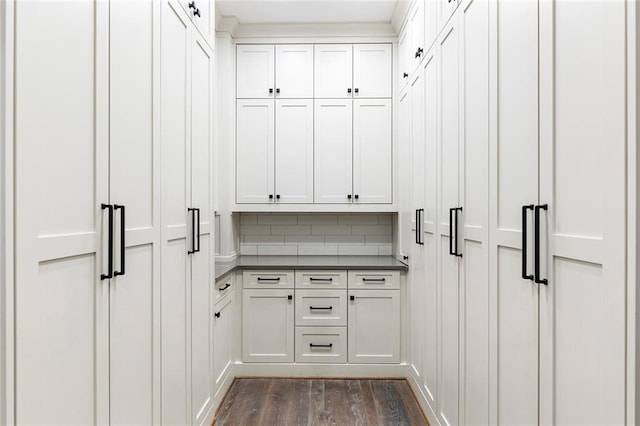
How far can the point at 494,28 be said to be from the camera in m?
1.61

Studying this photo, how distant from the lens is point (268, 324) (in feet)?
10.9

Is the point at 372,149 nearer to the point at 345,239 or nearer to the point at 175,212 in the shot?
the point at 345,239

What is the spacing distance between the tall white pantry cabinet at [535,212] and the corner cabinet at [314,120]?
1169 mm

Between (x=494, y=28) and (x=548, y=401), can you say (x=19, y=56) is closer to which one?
(x=494, y=28)

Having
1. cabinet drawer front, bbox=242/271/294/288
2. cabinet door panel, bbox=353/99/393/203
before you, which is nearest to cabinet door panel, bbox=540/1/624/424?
cabinet drawer front, bbox=242/271/294/288

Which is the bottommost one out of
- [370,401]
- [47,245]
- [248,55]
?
[370,401]

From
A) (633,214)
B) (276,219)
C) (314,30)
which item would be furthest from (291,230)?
(633,214)

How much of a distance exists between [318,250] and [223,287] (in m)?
1.17

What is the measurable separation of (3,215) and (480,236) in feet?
5.03

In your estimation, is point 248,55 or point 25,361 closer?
point 25,361

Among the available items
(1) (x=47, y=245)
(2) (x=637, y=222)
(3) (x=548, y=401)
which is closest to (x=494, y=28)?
(2) (x=637, y=222)

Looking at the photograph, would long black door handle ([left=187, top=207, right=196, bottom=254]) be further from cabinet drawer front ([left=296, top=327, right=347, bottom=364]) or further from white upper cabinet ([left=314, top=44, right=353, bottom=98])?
white upper cabinet ([left=314, top=44, right=353, bottom=98])

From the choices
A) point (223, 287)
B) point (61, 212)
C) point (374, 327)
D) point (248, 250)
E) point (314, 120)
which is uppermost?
point (314, 120)

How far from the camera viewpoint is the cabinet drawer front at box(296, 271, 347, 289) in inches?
131
